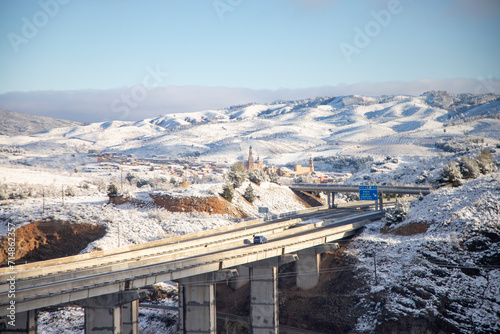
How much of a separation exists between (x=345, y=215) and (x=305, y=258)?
66.0ft

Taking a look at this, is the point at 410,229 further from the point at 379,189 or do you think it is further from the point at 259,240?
the point at 379,189

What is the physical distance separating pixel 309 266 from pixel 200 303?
54.6ft

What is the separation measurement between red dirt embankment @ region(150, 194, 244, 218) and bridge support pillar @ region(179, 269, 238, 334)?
29.9m

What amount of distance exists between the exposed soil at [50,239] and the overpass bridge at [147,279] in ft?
37.3

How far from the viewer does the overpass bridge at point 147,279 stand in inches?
967

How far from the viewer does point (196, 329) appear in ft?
100

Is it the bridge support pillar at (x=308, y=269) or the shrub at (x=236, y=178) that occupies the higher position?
the shrub at (x=236, y=178)

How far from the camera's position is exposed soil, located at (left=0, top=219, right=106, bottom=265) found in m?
43.1

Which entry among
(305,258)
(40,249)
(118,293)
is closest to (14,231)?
(40,249)

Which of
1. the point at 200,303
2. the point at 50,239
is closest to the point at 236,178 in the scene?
the point at 50,239

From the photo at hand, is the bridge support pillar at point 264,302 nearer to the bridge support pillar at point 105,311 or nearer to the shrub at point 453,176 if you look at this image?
the bridge support pillar at point 105,311

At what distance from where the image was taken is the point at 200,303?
30.7 m

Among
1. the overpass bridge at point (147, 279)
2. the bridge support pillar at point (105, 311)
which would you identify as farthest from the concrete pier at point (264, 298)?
the bridge support pillar at point (105, 311)

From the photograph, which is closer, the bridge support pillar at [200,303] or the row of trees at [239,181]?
the bridge support pillar at [200,303]
